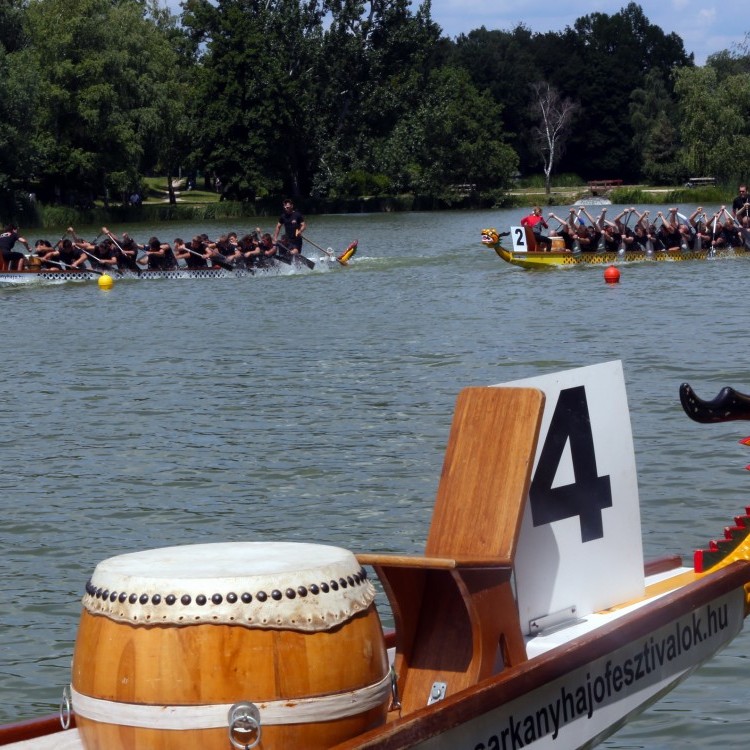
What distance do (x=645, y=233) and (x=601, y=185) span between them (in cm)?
7183

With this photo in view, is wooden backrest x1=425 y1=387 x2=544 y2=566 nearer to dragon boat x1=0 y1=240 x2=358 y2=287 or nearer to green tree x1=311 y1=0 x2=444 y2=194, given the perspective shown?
dragon boat x1=0 y1=240 x2=358 y2=287

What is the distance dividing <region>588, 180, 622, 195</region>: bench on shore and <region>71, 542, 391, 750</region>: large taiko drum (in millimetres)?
90890

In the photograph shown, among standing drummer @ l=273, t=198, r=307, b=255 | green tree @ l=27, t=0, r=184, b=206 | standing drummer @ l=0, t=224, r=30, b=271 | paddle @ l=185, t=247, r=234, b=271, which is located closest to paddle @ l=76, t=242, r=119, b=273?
standing drummer @ l=0, t=224, r=30, b=271

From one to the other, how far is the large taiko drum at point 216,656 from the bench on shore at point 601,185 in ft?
298

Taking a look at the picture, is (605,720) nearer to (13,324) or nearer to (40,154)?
(13,324)

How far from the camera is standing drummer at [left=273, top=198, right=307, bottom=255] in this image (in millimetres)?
31969

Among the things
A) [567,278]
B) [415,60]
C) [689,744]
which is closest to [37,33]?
[415,60]

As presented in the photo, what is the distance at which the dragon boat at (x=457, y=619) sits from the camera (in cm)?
352

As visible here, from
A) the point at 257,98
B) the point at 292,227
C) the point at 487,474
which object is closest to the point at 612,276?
the point at 292,227

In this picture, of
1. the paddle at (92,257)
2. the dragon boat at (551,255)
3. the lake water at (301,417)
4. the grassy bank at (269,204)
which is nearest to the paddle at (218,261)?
the paddle at (92,257)

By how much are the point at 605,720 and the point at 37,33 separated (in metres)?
60.1

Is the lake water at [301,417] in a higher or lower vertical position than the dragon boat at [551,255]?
lower

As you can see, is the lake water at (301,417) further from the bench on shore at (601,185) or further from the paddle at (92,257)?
the bench on shore at (601,185)

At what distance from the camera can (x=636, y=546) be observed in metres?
5.18
